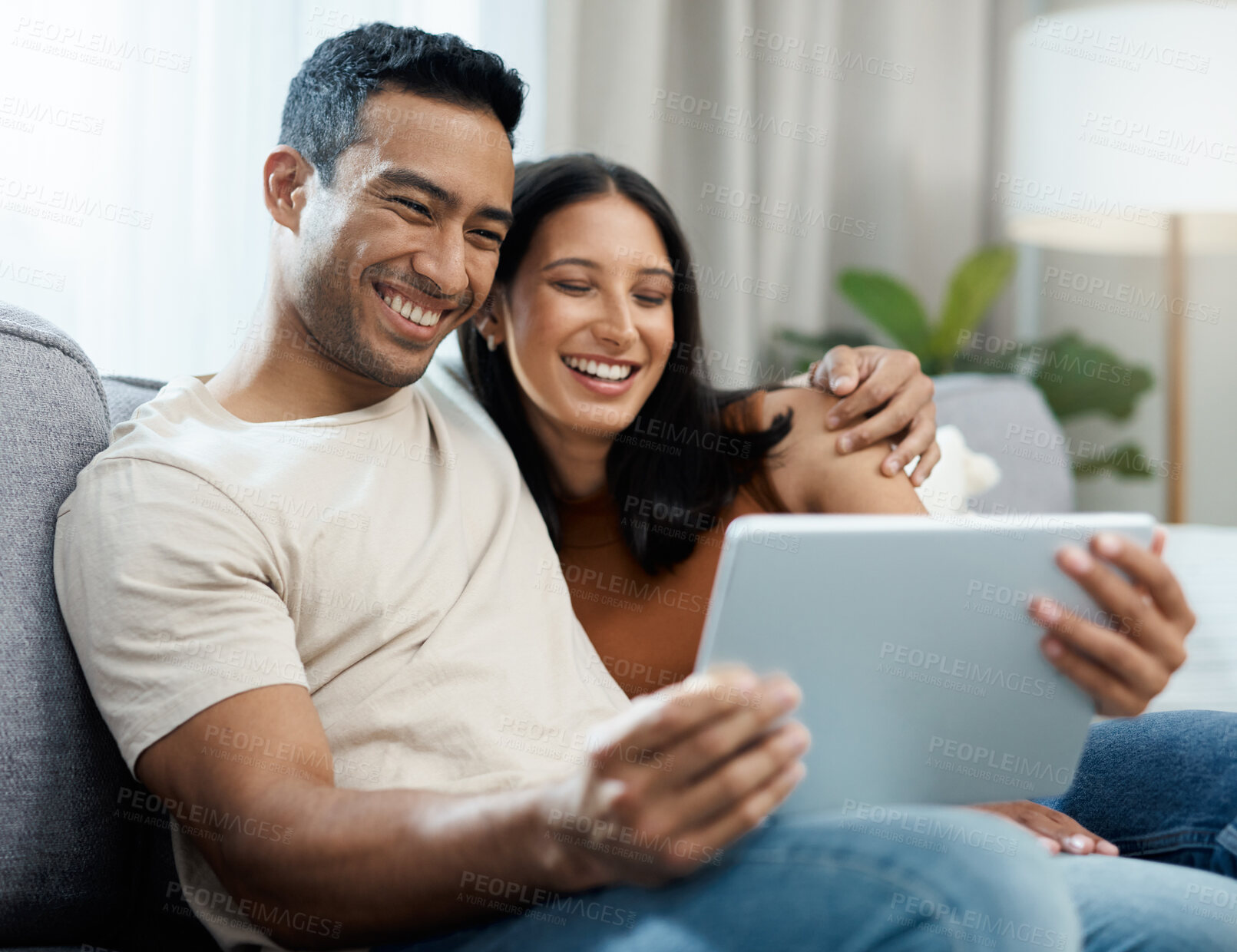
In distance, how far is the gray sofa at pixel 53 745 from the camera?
79 cm

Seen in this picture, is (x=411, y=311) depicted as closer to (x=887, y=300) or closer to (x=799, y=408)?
(x=799, y=408)

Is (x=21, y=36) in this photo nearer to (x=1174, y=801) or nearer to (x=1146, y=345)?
(x=1174, y=801)

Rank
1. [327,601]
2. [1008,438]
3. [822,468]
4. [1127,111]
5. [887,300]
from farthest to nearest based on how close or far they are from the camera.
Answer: [887,300]
[1127,111]
[1008,438]
[822,468]
[327,601]

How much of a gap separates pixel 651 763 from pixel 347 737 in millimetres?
395

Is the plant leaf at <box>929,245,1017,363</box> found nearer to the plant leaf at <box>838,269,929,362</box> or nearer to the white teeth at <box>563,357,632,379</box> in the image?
the plant leaf at <box>838,269,929,362</box>

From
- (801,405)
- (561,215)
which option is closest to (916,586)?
(801,405)

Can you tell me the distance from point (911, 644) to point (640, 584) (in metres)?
0.58

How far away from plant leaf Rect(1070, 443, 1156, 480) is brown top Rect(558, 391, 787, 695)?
1742mm

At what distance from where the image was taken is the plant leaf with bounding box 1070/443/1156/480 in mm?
2645

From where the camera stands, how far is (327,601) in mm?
890

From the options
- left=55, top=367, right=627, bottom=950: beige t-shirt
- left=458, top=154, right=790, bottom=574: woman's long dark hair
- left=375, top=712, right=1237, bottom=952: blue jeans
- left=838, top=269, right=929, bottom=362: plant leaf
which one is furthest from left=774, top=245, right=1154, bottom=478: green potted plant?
left=375, top=712, right=1237, bottom=952: blue jeans

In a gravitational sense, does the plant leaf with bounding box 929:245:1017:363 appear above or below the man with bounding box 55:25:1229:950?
above

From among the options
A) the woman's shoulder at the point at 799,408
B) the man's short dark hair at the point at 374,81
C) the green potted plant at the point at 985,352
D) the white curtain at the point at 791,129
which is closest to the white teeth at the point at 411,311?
the man's short dark hair at the point at 374,81

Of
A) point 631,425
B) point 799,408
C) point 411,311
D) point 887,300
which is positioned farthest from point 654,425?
point 887,300
